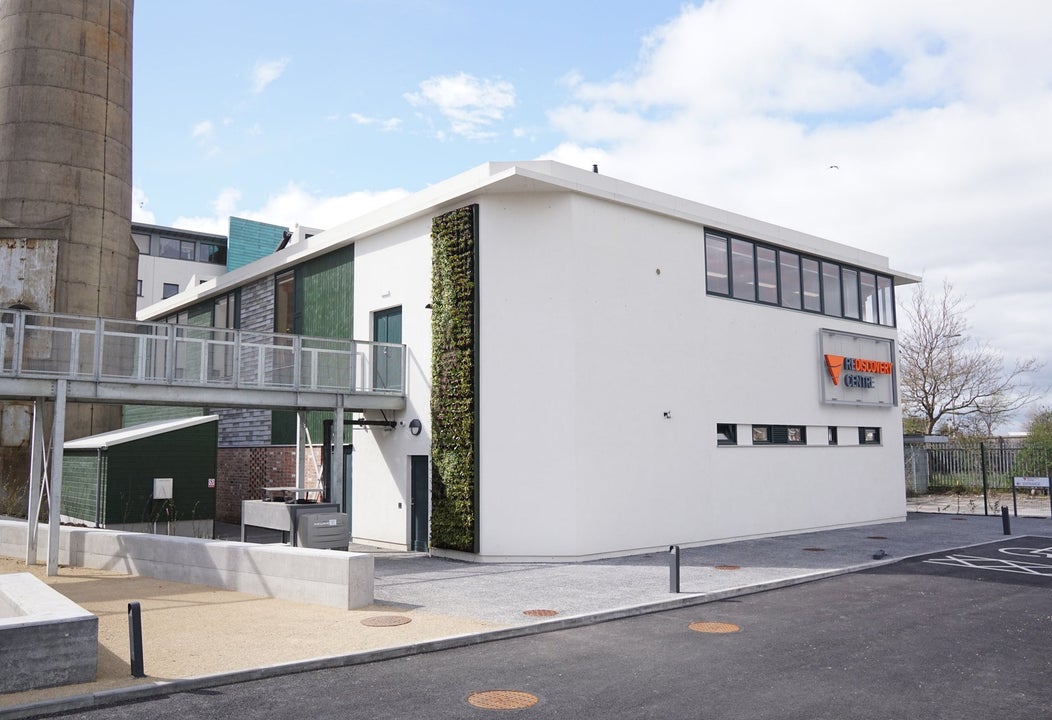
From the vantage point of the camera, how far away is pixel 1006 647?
30.2ft

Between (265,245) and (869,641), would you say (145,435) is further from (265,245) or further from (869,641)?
(265,245)

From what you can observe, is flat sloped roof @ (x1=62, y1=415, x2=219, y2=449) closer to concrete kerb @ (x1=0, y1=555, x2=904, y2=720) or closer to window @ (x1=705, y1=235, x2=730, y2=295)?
window @ (x1=705, y1=235, x2=730, y2=295)

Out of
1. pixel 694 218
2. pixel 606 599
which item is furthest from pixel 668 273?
pixel 606 599

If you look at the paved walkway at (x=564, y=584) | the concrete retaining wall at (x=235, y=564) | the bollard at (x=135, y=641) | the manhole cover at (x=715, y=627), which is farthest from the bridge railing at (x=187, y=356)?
the manhole cover at (x=715, y=627)

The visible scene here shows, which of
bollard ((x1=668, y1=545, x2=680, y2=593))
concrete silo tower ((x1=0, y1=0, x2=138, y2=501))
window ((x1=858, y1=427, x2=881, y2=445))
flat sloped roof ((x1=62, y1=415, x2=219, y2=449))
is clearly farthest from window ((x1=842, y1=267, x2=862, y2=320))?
concrete silo tower ((x1=0, y1=0, x2=138, y2=501))

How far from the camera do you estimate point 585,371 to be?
1758 centimetres

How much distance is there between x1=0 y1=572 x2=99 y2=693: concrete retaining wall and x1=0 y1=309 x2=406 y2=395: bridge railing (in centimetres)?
889

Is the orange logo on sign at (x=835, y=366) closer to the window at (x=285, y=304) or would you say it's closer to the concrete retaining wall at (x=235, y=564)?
the window at (x=285, y=304)

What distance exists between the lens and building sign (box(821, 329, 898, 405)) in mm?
23906

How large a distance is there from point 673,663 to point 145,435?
17.4m

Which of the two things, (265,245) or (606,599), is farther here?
(265,245)

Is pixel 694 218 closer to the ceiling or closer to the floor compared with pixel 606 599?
closer to the ceiling

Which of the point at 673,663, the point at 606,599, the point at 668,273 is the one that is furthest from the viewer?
the point at 668,273

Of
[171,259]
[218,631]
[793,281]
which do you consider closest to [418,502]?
[218,631]
